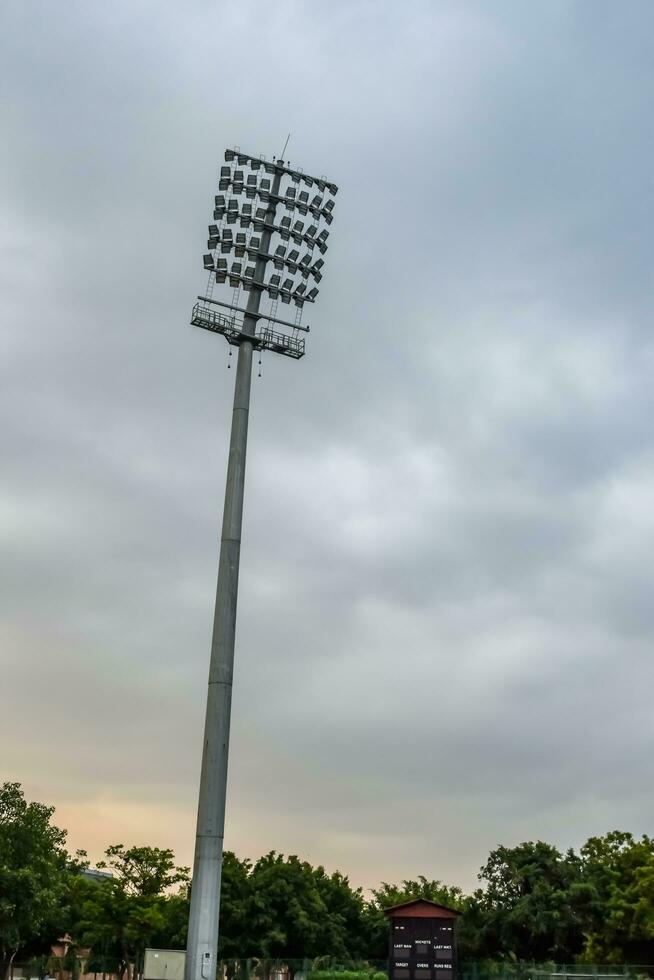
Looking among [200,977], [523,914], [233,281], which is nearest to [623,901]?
[523,914]

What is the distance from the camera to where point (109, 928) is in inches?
2640

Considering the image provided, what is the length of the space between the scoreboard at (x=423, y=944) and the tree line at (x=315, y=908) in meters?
17.0

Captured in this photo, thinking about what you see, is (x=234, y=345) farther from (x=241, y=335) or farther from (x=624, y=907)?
(x=624, y=907)

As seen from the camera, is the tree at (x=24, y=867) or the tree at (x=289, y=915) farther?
the tree at (x=289, y=915)

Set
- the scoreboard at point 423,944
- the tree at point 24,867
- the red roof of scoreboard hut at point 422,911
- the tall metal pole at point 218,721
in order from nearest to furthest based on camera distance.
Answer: the tall metal pole at point 218,721
the scoreboard at point 423,944
the red roof of scoreboard hut at point 422,911
the tree at point 24,867

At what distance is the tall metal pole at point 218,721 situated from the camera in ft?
90.7

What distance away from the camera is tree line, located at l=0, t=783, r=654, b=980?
5616 cm

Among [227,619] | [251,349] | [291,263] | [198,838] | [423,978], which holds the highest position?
[291,263]

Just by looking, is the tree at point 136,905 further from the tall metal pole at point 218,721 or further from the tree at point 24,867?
the tall metal pole at point 218,721

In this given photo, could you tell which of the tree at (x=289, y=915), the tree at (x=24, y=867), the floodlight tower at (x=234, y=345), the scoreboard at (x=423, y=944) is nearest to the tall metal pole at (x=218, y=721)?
the floodlight tower at (x=234, y=345)

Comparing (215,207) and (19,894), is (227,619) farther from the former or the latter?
(19,894)

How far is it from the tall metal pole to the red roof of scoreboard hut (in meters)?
16.1

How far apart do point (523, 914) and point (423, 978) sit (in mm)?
21340

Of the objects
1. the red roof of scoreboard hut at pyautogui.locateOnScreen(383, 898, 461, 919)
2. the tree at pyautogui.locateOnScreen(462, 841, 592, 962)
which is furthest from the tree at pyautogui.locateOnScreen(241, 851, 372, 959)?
the red roof of scoreboard hut at pyautogui.locateOnScreen(383, 898, 461, 919)
